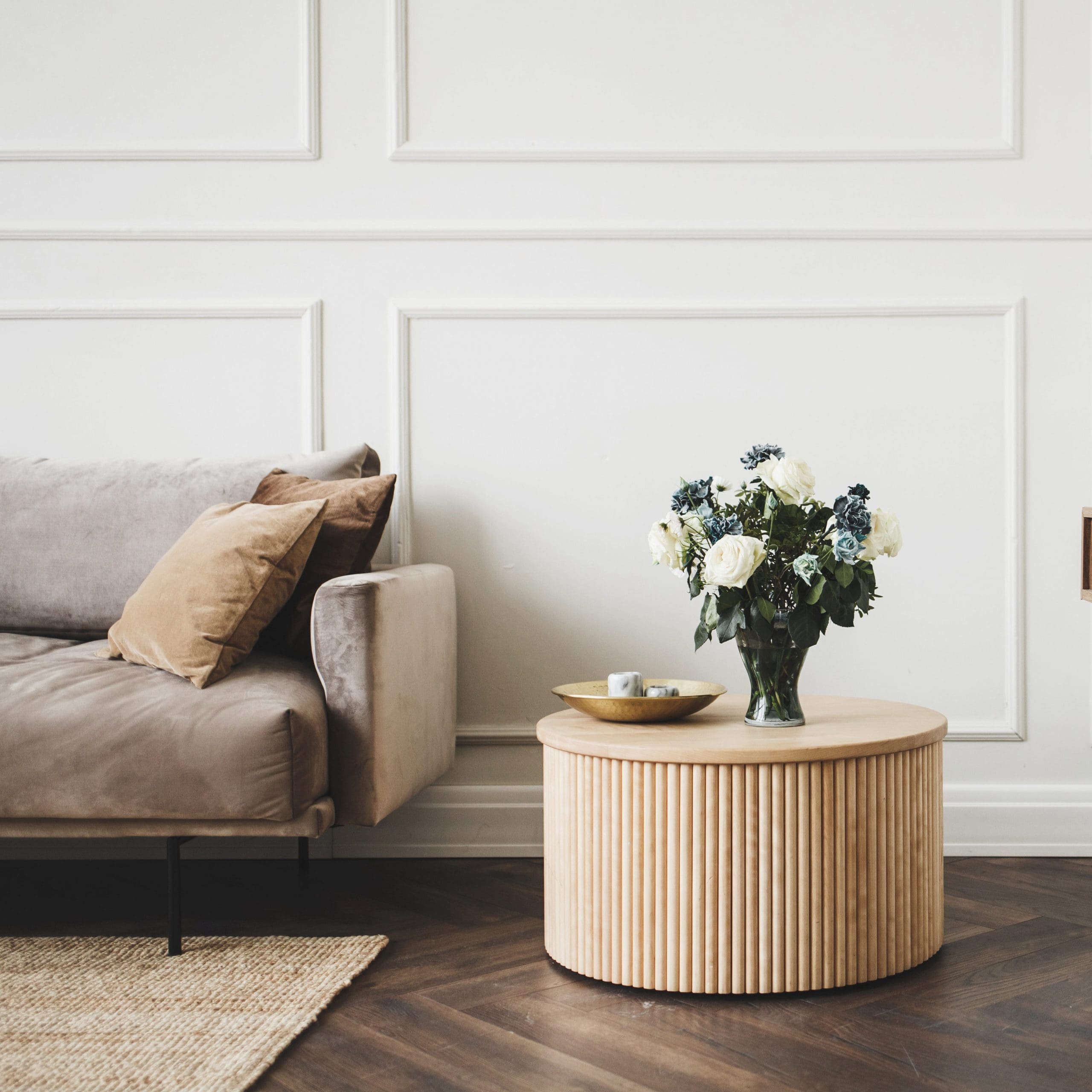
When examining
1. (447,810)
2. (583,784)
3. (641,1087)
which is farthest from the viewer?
(447,810)

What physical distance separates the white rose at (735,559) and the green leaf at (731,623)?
7 centimetres

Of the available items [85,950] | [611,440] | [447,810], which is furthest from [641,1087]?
[611,440]

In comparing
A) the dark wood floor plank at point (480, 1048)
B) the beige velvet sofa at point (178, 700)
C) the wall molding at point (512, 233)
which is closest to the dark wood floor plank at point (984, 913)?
the dark wood floor plank at point (480, 1048)

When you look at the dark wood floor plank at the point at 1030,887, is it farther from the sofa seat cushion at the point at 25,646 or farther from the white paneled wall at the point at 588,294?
the sofa seat cushion at the point at 25,646

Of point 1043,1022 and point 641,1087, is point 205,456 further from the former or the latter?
point 1043,1022

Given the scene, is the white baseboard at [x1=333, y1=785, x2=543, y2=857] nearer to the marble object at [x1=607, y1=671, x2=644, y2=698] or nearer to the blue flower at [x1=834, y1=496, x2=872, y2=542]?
the marble object at [x1=607, y1=671, x2=644, y2=698]

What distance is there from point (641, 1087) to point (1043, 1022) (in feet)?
1.96

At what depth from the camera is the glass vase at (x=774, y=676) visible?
1.57m

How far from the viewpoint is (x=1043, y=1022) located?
4.55 feet

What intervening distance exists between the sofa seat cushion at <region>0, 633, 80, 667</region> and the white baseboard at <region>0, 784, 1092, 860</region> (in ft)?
1.75

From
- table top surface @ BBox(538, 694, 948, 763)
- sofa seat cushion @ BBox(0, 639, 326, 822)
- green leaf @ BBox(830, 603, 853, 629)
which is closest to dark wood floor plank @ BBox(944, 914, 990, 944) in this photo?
table top surface @ BBox(538, 694, 948, 763)

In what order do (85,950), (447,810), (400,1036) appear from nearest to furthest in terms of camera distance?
(400,1036)
(85,950)
(447,810)

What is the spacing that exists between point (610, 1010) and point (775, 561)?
27.7 inches

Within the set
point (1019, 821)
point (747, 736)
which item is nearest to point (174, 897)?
point (747, 736)
